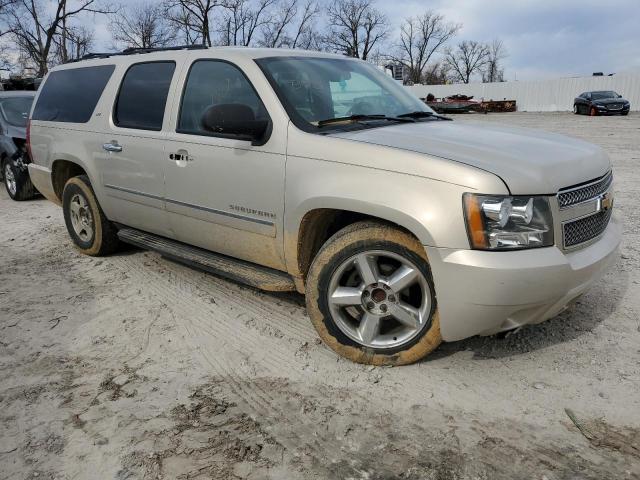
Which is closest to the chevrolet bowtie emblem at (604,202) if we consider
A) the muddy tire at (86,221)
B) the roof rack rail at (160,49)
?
the roof rack rail at (160,49)

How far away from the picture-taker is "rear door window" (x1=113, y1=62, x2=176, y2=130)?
4289 millimetres

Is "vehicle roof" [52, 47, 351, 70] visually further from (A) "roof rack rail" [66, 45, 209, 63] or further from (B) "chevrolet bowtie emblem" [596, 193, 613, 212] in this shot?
(B) "chevrolet bowtie emblem" [596, 193, 613, 212]

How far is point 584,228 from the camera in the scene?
9.75 ft

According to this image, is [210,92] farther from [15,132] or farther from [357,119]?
[15,132]

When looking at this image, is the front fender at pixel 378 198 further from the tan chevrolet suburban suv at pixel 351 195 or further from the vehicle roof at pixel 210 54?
the vehicle roof at pixel 210 54

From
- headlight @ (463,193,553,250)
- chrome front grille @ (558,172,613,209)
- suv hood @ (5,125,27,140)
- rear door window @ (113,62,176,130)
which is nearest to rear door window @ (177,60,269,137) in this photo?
rear door window @ (113,62,176,130)

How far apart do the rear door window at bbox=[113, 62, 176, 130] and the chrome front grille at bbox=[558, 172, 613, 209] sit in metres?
2.94

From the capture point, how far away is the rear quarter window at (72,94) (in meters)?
5.05

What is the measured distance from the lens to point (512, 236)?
8.78ft

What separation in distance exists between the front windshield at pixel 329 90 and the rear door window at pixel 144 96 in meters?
1.00

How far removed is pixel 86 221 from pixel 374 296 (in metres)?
3.65

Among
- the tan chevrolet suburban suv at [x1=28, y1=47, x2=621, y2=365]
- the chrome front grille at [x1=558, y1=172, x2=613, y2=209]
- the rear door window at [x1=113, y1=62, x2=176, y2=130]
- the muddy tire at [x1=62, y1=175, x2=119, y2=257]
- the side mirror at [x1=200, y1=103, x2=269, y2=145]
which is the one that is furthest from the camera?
the muddy tire at [x1=62, y1=175, x2=119, y2=257]

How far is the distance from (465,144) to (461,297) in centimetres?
88

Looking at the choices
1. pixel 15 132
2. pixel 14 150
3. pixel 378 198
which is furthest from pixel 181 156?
pixel 15 132
